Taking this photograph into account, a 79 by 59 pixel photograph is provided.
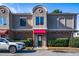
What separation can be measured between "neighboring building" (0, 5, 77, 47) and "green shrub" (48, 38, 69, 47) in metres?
0.08

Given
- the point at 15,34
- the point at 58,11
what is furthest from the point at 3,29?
the point at 58,11

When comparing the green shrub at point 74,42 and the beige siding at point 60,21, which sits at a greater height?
the beige siding at point 60,21

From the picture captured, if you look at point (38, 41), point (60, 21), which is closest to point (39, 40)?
point (38, 41)

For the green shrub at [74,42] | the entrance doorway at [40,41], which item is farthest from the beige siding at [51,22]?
the green shrub at [74,42]

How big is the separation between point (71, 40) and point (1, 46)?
1.91 meters

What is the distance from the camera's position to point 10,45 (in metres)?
13.6

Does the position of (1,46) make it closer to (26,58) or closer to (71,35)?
(26,58)

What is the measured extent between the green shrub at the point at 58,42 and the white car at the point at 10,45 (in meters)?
0.76

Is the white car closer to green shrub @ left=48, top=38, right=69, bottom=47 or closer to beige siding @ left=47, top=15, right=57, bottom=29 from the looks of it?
green shrub @ left=48, top=38, right=69, bottom=47

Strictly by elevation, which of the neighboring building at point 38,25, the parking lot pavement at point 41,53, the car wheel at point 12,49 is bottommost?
the parking lot pavement at point 41,53

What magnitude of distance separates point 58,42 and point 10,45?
1307 mm

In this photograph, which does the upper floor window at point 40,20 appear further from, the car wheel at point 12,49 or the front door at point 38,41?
the car wheel at point 12,49

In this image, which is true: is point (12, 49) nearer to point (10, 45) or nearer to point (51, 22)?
point (10, 45)

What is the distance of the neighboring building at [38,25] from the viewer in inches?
534
